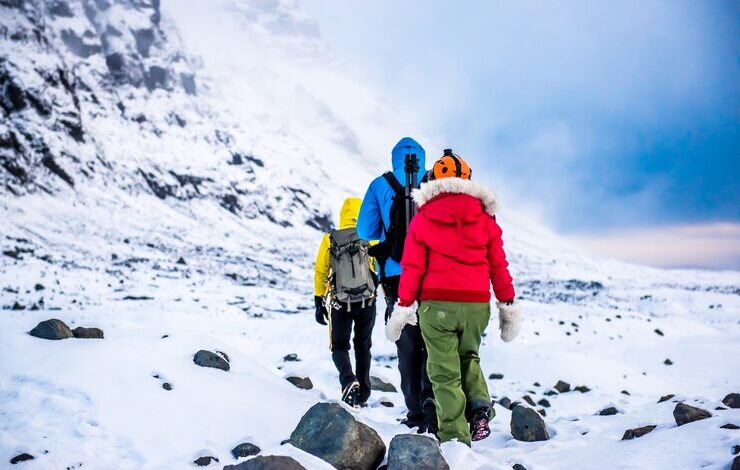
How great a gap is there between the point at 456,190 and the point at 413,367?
1722 mm

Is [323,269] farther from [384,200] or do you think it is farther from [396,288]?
[384,200]

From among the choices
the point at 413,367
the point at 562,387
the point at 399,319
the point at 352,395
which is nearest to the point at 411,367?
the point at 413,367

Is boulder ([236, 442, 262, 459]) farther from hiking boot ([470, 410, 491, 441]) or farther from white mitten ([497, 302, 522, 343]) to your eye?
white mitten ([497, 302, 522, 343])

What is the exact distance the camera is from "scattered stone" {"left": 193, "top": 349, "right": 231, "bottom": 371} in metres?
5.18

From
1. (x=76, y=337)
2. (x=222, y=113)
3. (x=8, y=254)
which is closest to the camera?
(x=76, y=337)

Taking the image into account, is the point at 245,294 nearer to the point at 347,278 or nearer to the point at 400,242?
the point at 347,278

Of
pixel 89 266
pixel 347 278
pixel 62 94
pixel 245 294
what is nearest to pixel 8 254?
pixel 89 266

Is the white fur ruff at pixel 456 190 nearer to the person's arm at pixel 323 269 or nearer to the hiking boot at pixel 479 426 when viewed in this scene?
the hiking boot at pixel 479 426

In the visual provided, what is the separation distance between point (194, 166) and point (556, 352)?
6792 centimetres

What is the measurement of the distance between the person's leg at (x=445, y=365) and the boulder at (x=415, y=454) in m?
0.47

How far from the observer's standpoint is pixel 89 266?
1852 cm

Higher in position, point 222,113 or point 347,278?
point 222,113

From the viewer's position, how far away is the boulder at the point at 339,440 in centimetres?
323

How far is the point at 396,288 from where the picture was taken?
14.8 ft
